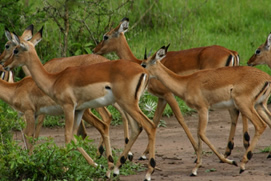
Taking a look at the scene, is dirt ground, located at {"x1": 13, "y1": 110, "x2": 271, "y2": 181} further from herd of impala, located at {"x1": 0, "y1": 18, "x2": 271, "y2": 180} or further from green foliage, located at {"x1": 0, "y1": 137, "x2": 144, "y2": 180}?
green foliage, located at {"x1": 0, "y1": 137, "x2": 144, "y2": 180}

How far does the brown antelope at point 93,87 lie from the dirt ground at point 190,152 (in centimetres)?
55

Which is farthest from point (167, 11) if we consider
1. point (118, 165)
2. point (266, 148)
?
point (118, 165)

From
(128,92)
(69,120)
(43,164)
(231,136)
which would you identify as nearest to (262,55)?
(231,136)

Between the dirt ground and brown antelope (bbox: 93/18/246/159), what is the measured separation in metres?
0.34

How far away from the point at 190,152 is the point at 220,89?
3.89 feet

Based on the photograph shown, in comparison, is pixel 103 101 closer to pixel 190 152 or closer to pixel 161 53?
pixel 161 53

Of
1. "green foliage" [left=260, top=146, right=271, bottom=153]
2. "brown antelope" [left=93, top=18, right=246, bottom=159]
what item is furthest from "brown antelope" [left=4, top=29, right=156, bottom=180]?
"green foliage" [left=260, top=146, right=271, bottom=153]

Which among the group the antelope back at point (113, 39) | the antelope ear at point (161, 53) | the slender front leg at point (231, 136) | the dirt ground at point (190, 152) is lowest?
the dirt ground at point (190, 152)

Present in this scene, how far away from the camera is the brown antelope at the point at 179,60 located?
8.10 m

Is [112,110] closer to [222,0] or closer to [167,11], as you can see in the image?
[167,11]

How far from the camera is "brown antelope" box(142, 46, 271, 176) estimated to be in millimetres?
7078

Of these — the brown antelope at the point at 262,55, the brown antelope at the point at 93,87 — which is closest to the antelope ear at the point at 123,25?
the brown antelope at the point at 93,87

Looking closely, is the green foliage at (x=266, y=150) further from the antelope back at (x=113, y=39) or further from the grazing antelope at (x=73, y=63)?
the antelope back at (x=113, y=39)

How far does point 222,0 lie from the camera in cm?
1431
